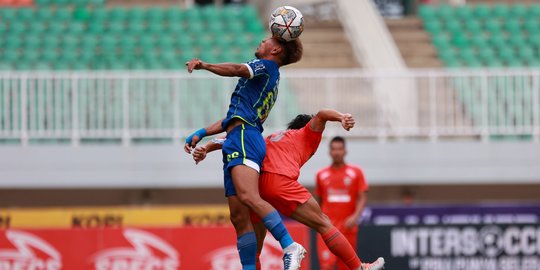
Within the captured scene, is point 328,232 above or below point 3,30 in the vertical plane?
below

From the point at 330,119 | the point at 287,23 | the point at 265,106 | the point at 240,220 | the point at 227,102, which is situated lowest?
the point at 240,220

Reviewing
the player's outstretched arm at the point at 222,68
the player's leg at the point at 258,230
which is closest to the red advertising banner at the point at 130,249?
the player's leg at the point at 258,230

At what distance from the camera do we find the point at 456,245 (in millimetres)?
13914

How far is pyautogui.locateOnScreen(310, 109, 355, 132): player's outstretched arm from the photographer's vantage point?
836 centimetres

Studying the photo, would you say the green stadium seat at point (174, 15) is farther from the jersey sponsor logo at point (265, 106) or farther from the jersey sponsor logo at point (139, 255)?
the jersey sponsor logo at point (265, 106)

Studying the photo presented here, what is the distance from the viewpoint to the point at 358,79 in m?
17.1

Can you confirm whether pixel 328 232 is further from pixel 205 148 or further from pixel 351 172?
pixel 351 172

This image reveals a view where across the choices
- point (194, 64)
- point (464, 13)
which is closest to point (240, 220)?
point (194, 64)

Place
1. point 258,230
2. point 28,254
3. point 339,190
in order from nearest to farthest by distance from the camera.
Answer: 1. point 258,230
2. point 339,190
3. point 28,254

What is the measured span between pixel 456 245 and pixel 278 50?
5944mm

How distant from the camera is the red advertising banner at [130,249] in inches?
534

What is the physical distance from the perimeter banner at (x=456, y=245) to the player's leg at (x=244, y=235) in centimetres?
506

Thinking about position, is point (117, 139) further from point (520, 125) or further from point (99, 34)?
point (520, 125)

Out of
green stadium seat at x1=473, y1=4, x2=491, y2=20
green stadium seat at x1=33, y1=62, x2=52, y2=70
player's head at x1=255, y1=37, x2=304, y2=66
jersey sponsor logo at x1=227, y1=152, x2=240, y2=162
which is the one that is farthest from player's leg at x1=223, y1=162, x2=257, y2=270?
green stadium seat at x1=473, y1=4, x2=491, y2=20
